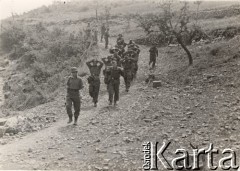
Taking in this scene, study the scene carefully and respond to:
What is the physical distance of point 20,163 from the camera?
8312mm

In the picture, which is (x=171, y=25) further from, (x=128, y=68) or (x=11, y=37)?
(x=11, y=37)

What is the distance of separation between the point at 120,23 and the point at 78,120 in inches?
1123

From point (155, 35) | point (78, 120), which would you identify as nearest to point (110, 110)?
A: point (78, 120)

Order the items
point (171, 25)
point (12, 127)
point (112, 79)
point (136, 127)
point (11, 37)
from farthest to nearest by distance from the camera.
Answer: point (11, 37) → point (171, 25) → point (112, 79) → point (12, 127) → point (136, 127)

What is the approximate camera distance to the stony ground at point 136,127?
8344 millimetres

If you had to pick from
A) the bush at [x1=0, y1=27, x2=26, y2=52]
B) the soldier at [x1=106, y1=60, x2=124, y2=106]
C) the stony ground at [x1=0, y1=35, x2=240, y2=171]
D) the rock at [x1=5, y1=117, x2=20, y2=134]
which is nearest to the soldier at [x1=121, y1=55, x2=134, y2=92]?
the stony ground at [x1=0, y1=35, x2=240, y2=171]

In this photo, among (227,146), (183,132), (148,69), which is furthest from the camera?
(148,69)

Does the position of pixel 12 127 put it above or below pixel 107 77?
below

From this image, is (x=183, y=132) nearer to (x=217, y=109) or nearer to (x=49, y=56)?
(x=217, y=109)

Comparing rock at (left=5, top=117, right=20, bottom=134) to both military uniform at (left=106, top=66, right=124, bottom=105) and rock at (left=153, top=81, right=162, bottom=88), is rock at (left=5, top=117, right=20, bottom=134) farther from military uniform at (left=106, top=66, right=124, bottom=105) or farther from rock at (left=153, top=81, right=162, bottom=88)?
rock at (left=153, top=81, right=162, bottom=88)

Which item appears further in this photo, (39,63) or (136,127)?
(39,63)

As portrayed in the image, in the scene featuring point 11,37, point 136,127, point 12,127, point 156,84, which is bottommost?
point 12,127

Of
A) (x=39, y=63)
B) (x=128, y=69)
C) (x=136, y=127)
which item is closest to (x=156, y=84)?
(x=128, y=69)

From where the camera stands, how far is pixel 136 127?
33.0 ft
